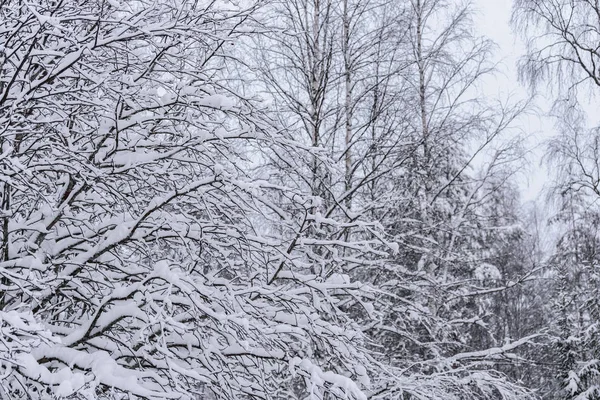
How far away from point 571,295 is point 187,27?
1247 centimetres

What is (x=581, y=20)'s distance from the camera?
9.36 meters

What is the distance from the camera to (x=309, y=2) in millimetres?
6797

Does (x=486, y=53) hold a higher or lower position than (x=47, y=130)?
higher

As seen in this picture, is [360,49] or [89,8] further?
[360,49]

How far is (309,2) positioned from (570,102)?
18.1ft

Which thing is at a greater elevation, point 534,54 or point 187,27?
A: point 534,54

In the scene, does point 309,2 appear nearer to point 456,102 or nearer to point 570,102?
point 456,102

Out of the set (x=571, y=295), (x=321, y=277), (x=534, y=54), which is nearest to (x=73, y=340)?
(x=321, y=277)

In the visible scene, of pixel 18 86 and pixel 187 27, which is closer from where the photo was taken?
pixel 187 27

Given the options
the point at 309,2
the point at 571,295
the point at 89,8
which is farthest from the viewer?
the point at 571,295

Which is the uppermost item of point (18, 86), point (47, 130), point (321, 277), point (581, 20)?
point (581, 20)

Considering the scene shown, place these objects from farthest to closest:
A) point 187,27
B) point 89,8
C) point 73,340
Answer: point 89,8 → point 187,27 → point 73,340

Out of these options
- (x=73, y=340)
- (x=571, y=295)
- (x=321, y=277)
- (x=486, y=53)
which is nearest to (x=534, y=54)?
(x=486, y=53)

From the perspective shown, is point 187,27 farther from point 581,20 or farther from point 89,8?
point 581,20
